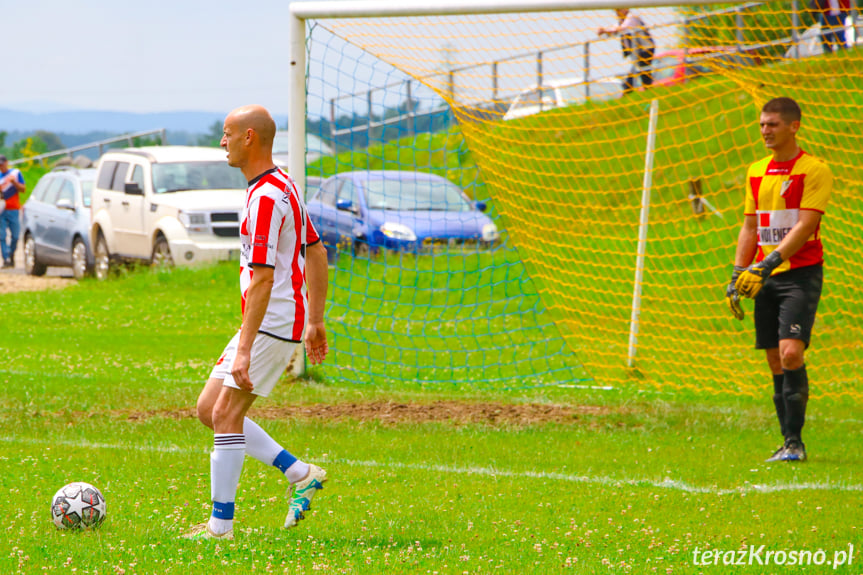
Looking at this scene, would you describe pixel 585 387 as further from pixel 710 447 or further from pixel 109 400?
pixel 109 400

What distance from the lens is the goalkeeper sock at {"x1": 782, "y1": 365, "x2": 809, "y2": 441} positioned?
22.4 ft

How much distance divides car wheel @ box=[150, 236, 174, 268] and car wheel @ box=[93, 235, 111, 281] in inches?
43.9

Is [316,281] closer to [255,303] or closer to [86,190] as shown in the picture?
[255,303]

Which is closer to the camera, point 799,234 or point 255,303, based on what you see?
point 255,303

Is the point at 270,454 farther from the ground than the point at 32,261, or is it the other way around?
the point at 32,261

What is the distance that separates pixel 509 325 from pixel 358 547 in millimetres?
9165

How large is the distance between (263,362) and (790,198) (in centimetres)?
387

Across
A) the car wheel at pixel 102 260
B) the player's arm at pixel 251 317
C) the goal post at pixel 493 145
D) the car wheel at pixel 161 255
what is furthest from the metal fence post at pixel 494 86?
the car wheel at pixel 102 260

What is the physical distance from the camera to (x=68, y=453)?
21.7ft

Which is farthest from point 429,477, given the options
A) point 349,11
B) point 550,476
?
point 349,11

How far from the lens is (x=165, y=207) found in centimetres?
1689

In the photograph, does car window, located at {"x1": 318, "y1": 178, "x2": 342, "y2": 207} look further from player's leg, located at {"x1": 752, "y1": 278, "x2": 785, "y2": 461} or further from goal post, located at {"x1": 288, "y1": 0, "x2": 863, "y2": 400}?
player's leg, located at {"x1": 752, "y1": 278, "x2": 785, "y2": 461}

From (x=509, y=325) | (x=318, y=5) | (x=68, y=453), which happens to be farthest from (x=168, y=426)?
(x=509, y=325)

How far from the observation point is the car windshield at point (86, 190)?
63.0 ft
